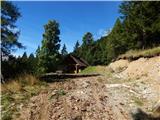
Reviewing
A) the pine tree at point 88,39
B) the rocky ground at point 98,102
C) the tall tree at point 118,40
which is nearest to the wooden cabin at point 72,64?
the tall tree at point 118,40

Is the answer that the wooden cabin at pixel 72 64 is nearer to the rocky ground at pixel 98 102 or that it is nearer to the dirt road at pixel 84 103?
the rocky ground at pixel 98 102

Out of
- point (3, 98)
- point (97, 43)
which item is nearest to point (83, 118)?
point (3, 98)

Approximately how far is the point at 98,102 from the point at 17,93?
4725 millimetres

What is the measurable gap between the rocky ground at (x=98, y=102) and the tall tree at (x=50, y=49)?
31.6m

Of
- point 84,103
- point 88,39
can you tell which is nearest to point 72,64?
point 88,39

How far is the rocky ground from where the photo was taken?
1188 cm

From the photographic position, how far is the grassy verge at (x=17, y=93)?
40.6 feet

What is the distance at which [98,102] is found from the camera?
13797 mm

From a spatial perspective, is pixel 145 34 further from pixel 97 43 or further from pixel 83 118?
pixel 97 43

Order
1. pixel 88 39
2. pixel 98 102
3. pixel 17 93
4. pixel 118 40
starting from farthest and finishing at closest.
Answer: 1. pixel 88 39
2. pixel 118 40
3. pixel 17 93
4. pixel 98 102

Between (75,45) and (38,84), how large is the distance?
96515mm

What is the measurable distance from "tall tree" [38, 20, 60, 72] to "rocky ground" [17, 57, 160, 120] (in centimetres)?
3160

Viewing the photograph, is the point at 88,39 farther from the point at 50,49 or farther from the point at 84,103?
the point at 84,103

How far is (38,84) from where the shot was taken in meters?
18.2
